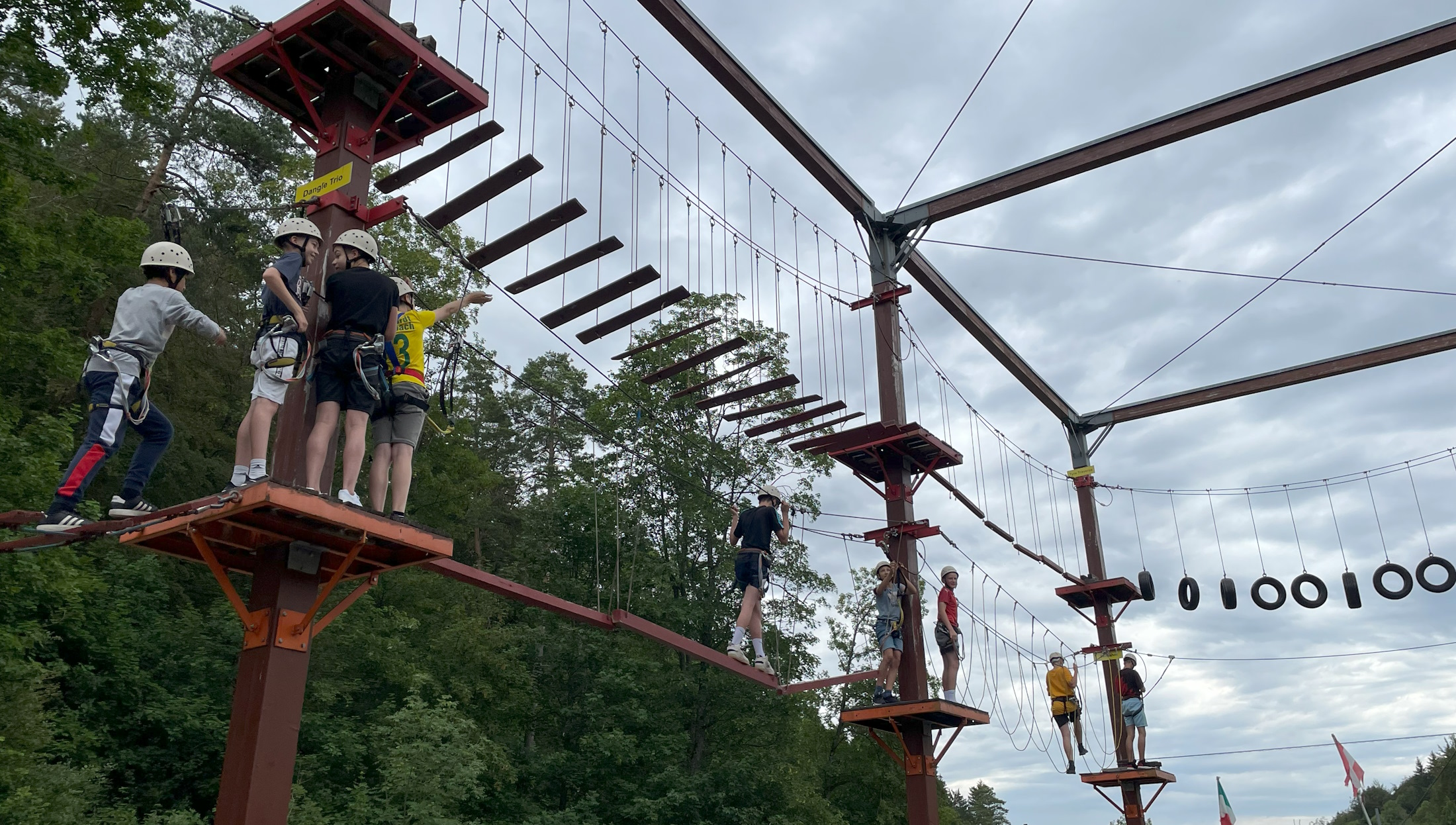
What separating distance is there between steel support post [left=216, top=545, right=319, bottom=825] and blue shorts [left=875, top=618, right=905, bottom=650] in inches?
278

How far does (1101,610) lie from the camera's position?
65.0 feet

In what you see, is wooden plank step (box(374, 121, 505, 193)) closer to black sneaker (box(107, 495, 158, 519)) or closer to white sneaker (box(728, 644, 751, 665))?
black sneaker (box(107, 495, 158, 519))

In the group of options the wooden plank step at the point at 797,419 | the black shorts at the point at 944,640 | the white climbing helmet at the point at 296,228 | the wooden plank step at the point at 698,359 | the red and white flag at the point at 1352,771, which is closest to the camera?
the white climbing helmet at the point at 296,228

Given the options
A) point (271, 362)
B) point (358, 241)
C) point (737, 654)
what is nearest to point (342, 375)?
point (271, 362)

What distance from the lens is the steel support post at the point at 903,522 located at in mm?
11602

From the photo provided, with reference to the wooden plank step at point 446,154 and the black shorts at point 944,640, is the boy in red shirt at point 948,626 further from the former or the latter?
the wooden plank step at point 446,154

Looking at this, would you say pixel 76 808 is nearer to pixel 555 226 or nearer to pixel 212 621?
pixel 212 621

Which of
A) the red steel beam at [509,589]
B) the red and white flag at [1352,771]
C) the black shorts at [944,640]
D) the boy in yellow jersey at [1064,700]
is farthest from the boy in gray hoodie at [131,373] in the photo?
the red and white flag at [1352,771]

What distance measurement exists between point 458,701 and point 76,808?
10.1 meters

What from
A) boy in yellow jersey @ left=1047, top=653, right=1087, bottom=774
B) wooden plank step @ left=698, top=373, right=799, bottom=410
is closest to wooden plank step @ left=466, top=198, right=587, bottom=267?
wooden plank step @ left=698, top=373, right=799, bottom=410

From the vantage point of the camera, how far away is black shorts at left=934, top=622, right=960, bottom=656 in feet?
41.2

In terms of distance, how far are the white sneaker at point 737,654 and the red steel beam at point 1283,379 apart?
12866 mm

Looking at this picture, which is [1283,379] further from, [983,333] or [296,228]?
[296,228]

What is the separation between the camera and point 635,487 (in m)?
25.3
